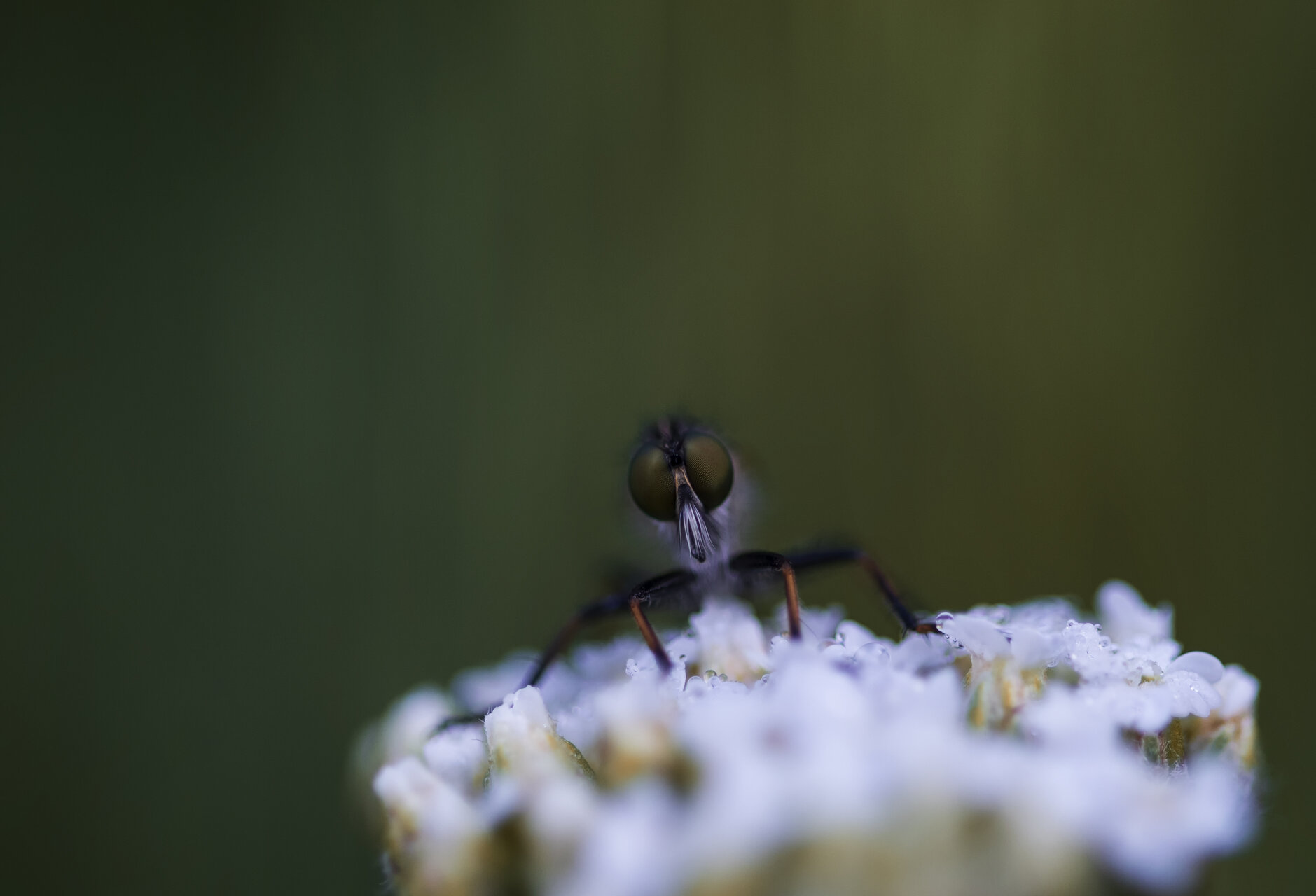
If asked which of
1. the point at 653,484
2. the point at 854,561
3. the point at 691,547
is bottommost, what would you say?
the point at 854,561

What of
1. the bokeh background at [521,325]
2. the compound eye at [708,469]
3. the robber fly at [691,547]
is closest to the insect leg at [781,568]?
the robber fly at [691,547]

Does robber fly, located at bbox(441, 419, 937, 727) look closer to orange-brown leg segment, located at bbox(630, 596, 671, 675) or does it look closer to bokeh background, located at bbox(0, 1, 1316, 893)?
orange-brown leg segment, located at bbox(630, 596, 671, 675)

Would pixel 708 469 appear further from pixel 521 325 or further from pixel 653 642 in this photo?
pixel 521 325

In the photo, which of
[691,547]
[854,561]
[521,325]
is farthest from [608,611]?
[521,325]

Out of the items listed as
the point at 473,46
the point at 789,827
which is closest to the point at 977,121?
the point at 473,46

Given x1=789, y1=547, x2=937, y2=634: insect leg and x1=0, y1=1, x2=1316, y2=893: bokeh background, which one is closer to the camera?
x1=789, y1=547, x2=937, y2=634: insect leg

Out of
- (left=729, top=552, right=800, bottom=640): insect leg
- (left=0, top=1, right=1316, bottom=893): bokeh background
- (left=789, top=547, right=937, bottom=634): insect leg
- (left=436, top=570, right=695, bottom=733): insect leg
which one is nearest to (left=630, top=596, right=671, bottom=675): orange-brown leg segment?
(left=436, top=570, right=695, bottom=733): insect leg

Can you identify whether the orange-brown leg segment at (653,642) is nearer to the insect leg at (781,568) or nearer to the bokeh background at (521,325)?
the insect leg at (781,568)
